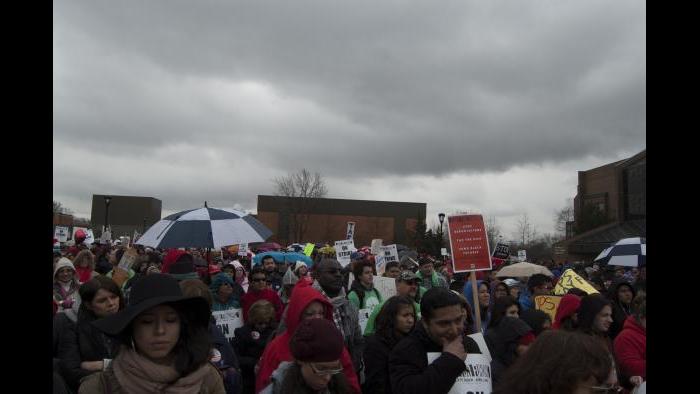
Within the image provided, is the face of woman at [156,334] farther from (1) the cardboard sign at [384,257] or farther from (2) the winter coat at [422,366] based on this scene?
(1) the cardboard sign at [384,257]

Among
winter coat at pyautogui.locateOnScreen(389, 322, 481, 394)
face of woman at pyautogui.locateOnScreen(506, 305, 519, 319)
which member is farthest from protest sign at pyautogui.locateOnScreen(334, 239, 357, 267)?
winter coat at pyautogui.locateOnScreen(389, 322, 481, 394)

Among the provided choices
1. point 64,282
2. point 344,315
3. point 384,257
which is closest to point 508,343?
point 344,315

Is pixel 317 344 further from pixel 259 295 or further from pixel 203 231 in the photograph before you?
pixel 203 231

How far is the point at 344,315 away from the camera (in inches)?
222

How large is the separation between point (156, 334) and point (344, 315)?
3103mm

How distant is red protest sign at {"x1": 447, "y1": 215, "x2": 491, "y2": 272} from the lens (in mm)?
6375

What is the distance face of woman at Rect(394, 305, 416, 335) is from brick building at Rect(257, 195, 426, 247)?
57.0 meters

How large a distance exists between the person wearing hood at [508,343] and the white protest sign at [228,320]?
3461 millimetres

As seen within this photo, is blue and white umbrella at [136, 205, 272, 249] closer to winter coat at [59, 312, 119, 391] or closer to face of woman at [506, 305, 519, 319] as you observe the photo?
winter coat at [59, 312, 119, 391]

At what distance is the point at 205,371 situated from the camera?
2.84 meters
